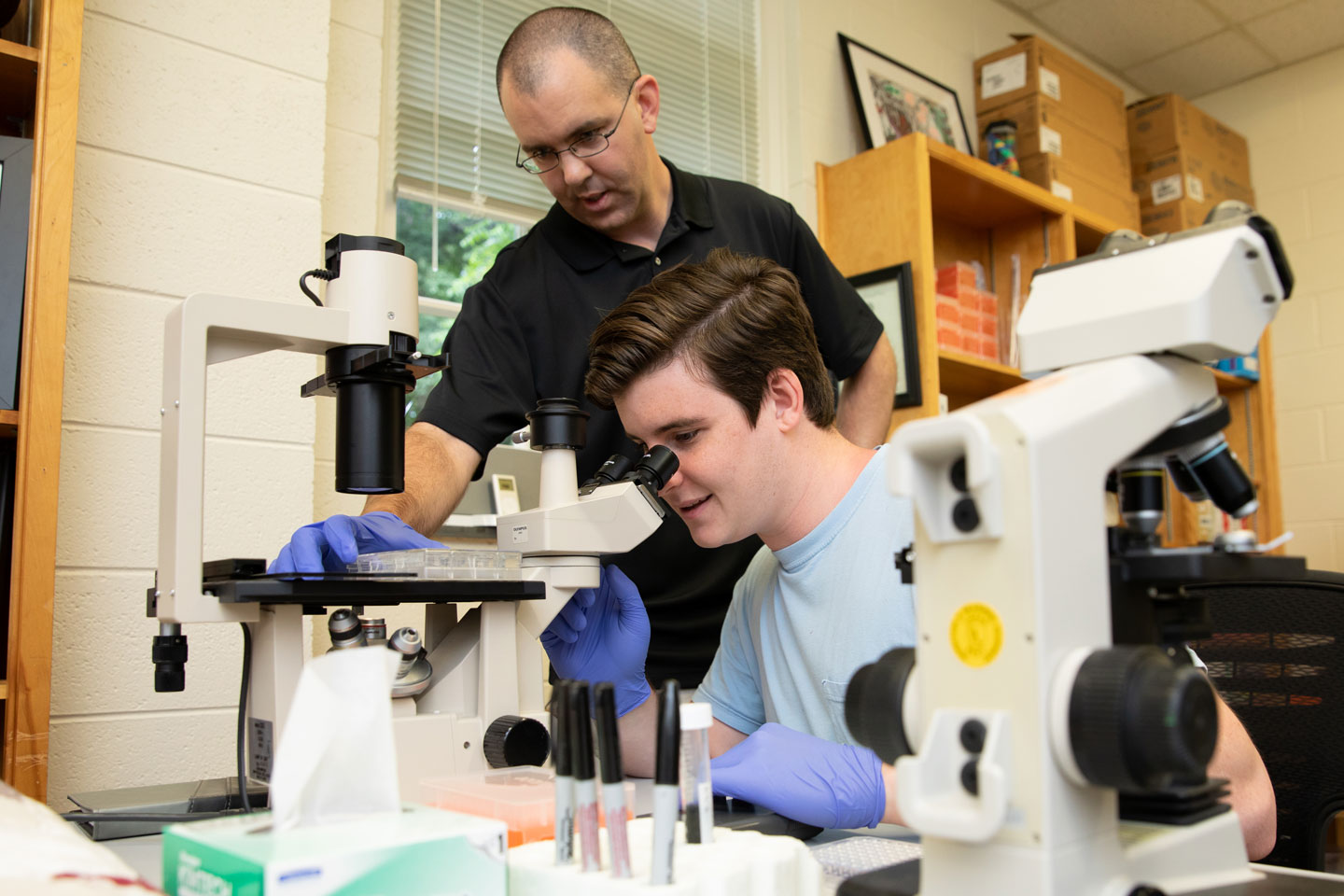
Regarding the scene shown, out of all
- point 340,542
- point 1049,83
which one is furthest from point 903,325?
point 340,542

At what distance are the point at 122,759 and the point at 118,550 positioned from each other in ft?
1.05

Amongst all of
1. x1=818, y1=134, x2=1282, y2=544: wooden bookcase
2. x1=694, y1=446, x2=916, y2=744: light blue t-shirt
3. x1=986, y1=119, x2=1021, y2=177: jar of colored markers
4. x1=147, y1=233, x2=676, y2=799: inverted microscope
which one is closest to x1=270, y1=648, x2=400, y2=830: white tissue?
x1=147, y1=233, x2=676, y2=799: inverted microscope

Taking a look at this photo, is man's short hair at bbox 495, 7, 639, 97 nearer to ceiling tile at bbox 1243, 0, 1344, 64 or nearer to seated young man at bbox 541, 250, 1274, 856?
seated young man at bbox 541, 250, 1274, 856

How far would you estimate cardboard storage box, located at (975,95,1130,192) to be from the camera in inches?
122

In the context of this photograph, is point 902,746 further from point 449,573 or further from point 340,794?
point 449,573

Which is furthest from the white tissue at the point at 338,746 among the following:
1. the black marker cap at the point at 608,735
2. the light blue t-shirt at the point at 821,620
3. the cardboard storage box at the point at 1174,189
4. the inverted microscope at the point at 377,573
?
the cardboard storage box at the point at 1174,189

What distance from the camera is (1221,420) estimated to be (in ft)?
2.22

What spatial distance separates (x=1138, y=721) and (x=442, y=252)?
2011mm

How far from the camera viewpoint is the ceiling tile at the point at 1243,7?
350 centimetres

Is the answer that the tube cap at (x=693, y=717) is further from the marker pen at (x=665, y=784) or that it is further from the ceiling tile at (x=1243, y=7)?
the ceiling tile at (x=1243, y=7)

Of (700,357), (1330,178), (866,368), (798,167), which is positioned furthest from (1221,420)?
(1330,178)

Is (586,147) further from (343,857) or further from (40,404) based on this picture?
(343,857)

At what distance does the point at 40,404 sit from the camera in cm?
142

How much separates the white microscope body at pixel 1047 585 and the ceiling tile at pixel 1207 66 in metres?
3.73
